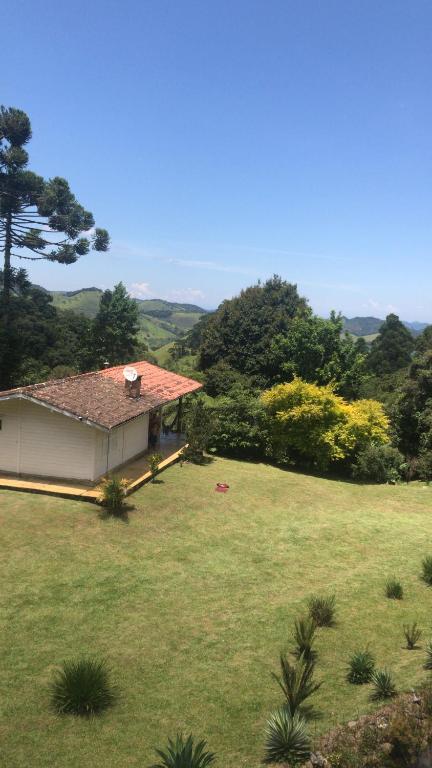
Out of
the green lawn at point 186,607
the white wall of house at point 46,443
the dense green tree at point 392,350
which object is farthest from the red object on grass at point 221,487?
the dense green tree at point 392,350

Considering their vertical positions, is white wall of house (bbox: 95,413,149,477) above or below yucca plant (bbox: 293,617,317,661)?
above

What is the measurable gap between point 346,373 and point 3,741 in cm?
2935

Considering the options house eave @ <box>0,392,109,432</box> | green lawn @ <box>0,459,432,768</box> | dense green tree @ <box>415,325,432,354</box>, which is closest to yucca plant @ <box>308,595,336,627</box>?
green lawn @ <box>0,459,432,768</box>

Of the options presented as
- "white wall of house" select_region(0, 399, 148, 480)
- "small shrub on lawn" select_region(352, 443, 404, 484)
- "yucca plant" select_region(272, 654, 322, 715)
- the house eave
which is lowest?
"small shrub on lawn" select_region(352, 443, 404, 484)

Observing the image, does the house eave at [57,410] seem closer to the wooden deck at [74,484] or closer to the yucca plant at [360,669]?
the wooden deck at [74,484]

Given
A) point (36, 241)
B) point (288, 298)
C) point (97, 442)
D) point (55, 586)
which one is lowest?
point (55, 586)

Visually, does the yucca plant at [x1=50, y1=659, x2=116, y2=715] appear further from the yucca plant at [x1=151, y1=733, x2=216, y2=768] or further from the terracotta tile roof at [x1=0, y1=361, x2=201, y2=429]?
the terracotta tile roof at [x1=0, y1=361, x2=201, y2=429]

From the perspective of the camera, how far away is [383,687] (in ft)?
26.1

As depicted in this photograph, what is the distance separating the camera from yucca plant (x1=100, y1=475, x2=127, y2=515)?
15.1 m

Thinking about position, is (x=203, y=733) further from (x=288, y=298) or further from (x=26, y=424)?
(x=288, y=298)

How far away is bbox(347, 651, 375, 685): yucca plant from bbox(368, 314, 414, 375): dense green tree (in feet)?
189

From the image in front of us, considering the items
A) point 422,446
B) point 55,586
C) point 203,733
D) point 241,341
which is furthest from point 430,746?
point 241,341

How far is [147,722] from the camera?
751 cm

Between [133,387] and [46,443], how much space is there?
4428 mm
